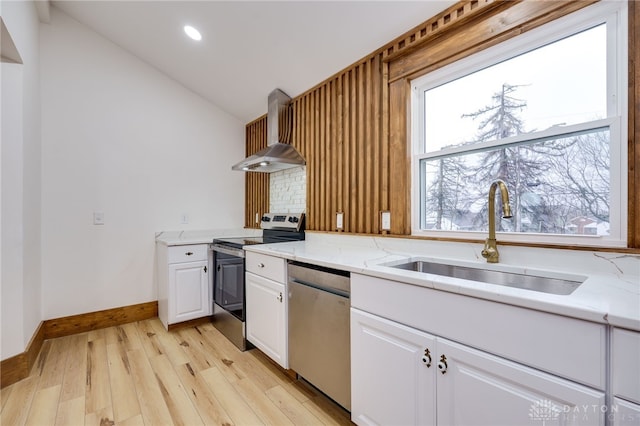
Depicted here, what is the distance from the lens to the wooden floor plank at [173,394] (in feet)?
5.02

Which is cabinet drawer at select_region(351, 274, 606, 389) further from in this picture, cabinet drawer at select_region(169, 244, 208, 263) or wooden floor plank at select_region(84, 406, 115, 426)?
cabinet drawer at select_region(169, 244, 208, 263)

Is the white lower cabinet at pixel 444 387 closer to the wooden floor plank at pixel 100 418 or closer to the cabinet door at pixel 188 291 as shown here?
the wooden floor plank at pixel 100 418

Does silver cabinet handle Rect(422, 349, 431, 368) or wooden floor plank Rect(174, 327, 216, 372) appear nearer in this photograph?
silver cabinet handle Rect(422, 349, 431, 368)

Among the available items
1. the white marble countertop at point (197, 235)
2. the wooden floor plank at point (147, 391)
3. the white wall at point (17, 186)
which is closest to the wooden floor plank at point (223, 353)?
the wooden floor plank at point (147, 391)

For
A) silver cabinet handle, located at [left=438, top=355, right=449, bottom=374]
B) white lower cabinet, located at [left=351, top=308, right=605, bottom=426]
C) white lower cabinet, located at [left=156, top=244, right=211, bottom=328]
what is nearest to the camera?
white lower cabinet, located at [left=351, top=308, right=605, bottom=426]

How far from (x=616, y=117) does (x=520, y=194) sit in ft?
1.56

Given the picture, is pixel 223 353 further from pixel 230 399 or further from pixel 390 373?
pixel 390 373

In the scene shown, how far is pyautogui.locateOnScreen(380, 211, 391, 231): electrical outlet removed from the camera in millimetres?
1993

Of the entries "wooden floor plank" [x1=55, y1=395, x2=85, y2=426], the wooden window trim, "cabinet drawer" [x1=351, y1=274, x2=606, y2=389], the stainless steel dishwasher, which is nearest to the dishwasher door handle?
the stainless steel dishwasher

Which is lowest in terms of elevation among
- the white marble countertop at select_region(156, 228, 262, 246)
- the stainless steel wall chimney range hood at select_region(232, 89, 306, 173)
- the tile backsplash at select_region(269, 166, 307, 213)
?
the white marble countertop at select_region(156, 228, 262, 246)

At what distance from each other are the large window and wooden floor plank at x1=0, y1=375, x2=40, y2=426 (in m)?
2.54

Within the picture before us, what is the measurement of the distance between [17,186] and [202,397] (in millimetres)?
1866

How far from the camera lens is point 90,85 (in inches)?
109

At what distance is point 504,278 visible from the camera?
139 cm
